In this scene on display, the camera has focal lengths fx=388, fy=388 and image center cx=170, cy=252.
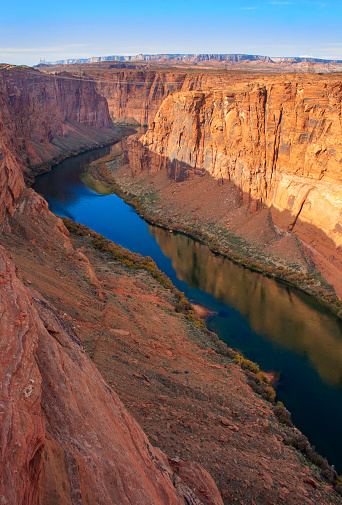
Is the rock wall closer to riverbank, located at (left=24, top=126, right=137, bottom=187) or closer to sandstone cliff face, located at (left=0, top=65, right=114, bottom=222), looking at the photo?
sandstone cliff face, located at (left=0, top=65, right=114, bottom=222)

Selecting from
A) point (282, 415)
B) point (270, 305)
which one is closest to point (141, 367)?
point (282, 415)

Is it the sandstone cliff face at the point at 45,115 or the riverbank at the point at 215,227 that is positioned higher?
the sandstone cliff face at the point at 45,115

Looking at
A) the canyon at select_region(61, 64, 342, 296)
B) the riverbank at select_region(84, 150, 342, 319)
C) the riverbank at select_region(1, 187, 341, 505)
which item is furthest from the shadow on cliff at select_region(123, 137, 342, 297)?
the riverbank at select_region(1, 187, 341, 505)

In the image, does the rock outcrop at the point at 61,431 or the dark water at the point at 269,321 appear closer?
the rock outcrop at the point at 61,431

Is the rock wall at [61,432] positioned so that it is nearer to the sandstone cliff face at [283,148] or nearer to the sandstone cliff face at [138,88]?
the sandstone cliff face at [283,148]

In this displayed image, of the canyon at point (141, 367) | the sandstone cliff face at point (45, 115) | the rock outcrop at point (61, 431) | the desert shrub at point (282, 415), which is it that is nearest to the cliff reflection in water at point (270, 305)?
the canyon at point (141, 367)

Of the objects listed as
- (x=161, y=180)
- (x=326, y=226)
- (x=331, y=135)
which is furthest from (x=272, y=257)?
(x=161, y=180)
